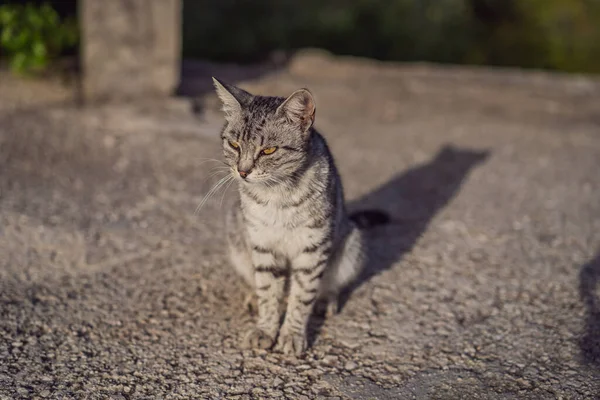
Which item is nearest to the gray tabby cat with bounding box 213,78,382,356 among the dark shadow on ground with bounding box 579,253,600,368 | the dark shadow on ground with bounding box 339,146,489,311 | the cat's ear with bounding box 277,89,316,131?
the cat's ear with bounding box 277,89,316,131

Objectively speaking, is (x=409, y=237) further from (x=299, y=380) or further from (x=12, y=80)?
(x=12, y=80)

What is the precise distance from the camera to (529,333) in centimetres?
400

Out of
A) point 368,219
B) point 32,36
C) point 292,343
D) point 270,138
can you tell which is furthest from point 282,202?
point 32,36

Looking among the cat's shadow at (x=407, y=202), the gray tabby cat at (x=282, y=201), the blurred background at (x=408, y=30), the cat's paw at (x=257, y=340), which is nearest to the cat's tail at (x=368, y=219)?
the cat's shadow at (x=407, y=202)

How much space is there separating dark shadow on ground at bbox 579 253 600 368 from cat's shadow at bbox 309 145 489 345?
1256 mm

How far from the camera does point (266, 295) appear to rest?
151 inches

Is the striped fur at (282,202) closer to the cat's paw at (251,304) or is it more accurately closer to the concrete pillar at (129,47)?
the cat's paw at (251,304)

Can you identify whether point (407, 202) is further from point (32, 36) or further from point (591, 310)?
point (32, 36)

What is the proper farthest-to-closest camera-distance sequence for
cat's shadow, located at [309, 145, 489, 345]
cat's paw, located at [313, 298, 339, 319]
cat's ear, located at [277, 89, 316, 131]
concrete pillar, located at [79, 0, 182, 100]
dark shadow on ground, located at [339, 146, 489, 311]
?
concrete pillar, located at [79, 0, 182, 100], dark shadow on ground, located at [339, 146, 489, 311], cat's shadow, located at [309, 145, 489, 345], cat's paw, located at [313, 298, 339, 319], cat's ear, located at [277, 89, 316, 131]

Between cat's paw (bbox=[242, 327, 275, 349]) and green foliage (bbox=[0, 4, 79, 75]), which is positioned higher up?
green foliage (bbox=[0, 4, 79, 75])

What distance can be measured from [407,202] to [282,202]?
101 inches

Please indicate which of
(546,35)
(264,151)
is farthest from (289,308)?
(546,35)

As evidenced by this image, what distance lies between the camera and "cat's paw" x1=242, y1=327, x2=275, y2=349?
375cm

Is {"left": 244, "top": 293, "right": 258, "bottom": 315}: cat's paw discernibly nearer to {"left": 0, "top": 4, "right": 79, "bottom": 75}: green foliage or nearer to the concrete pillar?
the concrete pillar
